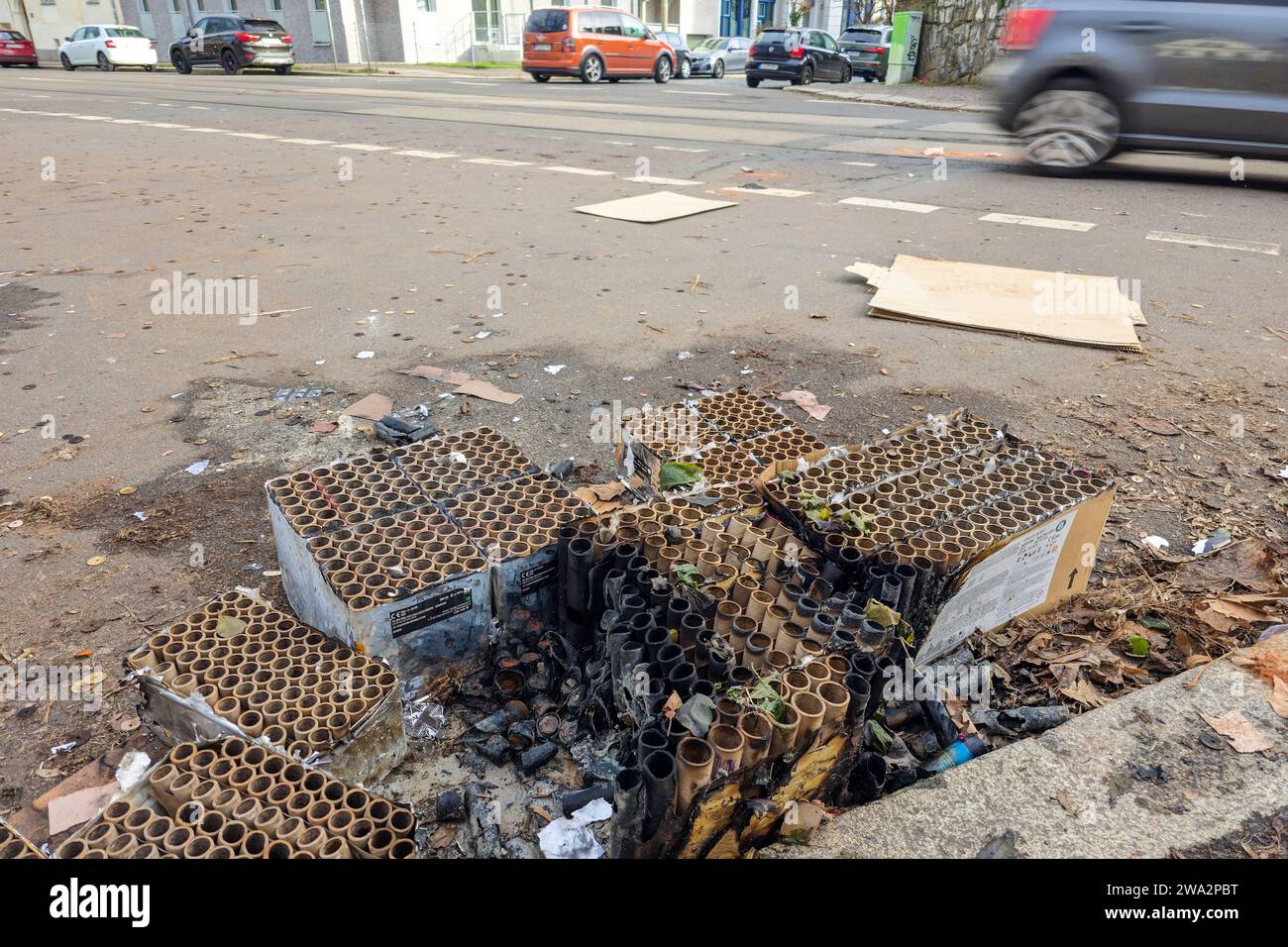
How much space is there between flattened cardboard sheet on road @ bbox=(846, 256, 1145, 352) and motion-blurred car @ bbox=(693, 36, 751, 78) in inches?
994

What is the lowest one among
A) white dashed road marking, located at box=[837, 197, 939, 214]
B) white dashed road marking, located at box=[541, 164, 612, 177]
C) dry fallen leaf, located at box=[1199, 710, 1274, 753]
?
dry fallen leaf, located at box=[1199, 710, 1274, 753]

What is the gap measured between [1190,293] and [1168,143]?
4015 mm

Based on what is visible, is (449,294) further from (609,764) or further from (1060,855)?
(1060,855)

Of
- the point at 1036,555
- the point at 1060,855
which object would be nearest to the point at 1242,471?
the point at 1036,555

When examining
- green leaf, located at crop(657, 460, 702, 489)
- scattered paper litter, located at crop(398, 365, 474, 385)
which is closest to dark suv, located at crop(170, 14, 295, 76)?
scattered paper litter, located at crop(398, 365, 474, 385)

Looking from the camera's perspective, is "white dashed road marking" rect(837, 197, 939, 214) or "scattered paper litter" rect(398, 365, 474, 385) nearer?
"scattered paper litter" rect(398, 365, 474, 385)

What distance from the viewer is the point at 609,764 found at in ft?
7.11

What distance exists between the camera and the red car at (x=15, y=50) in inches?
Result: 1147

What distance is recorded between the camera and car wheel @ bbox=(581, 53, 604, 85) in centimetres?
2320

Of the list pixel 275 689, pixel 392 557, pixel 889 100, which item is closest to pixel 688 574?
pixel 392 557

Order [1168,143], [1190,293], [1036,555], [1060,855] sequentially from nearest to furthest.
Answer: [1060,855]
[1036,555]
[1190,293]
[1168,143]

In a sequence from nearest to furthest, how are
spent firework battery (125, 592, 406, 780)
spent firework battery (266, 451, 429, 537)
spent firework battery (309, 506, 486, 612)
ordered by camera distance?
1. spent firework battery (125, 592, 406, 780)
2. spent firework battery (309, 506, 486, 612)
3. spent firework battery (266, 451, 429, 537)

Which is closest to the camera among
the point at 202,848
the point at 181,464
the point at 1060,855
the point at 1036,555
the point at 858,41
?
the point at 202,848

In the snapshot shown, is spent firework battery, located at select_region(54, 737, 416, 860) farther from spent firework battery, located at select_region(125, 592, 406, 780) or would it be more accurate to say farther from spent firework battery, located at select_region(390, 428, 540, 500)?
spent firework battery, located at select_region(390, 428, 540, 500)
